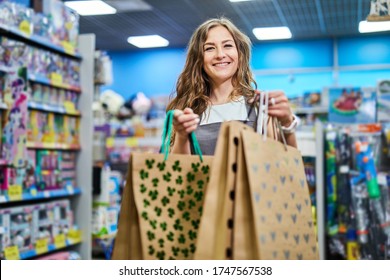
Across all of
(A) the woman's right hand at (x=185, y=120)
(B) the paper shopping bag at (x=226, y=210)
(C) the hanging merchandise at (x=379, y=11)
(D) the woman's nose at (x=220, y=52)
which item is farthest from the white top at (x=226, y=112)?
(C) the hanging merchandise at (x=379, y=11)

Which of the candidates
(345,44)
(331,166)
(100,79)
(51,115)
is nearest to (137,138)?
(100,79)

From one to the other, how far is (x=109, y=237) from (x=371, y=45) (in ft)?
8.03

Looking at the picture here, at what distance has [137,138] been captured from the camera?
4887 mm

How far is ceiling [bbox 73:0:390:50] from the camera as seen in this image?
179 cm

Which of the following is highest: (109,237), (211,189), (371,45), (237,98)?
(371,45)

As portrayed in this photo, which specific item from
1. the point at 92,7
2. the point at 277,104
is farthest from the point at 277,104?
the point at 92,7

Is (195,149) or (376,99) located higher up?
(376,99)

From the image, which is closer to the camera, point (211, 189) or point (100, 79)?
point (211, 189)

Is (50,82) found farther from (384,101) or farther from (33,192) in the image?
(384,101)

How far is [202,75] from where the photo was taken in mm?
1444

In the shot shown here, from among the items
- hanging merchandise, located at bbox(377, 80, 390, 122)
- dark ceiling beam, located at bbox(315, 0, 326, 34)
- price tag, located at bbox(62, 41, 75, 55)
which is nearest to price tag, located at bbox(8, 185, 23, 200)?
price tag, located at bbox(62, 41, 75, 55)

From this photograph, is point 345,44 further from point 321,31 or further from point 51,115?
point 51,115

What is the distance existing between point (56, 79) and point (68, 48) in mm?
236

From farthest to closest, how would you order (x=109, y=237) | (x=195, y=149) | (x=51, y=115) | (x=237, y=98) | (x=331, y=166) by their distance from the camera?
1. (x=109, y=237)
2. (x=331, y=166)
3. (x=51, y=115)
4. (x=237, y=98)
5. (x=195, y=149)
